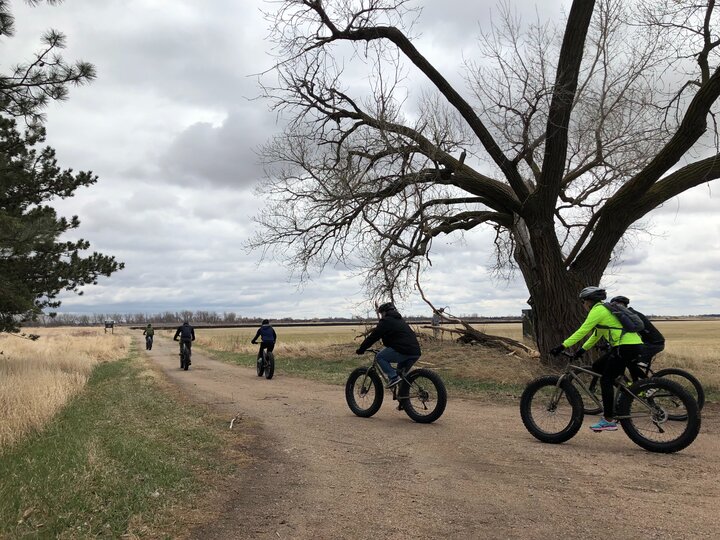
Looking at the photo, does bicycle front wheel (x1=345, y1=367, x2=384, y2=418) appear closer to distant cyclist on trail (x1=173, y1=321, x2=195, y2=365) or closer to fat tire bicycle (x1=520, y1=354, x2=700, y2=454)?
fat tire bicycle (x1=520, y1=354, x2=700, y2=454)

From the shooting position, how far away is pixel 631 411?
274 inches

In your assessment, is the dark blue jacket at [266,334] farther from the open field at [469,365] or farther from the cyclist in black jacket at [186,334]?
the cyclist in black jacket at [186,334]

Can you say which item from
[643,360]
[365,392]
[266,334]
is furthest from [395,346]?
[266,334]

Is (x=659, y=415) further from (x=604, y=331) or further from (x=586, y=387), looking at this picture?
(x=604, y=331)

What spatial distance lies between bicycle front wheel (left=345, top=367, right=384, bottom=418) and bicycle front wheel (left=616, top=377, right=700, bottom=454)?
3.83m

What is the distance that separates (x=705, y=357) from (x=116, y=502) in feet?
76.5

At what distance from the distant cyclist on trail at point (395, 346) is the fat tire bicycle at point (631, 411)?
208 cm

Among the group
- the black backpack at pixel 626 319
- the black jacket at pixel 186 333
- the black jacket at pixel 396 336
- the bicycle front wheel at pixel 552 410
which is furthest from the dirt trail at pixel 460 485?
the black jacket at pixel 186 333

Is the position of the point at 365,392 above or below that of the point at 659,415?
below

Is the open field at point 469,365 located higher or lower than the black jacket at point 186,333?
lower

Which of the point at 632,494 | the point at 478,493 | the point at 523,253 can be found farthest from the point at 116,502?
the point at 523,253

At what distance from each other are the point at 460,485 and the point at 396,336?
12.5 ft

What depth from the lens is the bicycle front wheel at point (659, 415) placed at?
21.2 feet

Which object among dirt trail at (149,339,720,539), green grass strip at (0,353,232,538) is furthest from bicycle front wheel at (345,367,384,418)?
green grass strip at (0,353,232,538)
